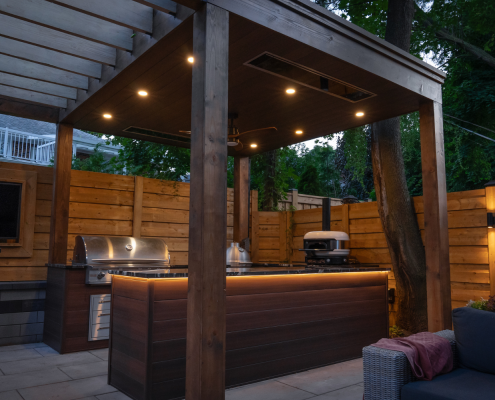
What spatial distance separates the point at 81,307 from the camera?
4.52 metres

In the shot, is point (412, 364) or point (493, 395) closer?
point (493, 395)

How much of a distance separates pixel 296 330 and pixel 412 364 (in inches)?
67.9

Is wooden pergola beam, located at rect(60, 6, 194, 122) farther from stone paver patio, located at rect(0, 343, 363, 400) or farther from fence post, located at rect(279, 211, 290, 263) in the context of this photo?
fence post, located at rect(279, 211, 290, 263)

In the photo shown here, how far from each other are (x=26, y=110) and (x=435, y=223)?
4.54m

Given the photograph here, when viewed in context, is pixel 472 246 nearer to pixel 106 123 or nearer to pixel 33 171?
pixel 106 123

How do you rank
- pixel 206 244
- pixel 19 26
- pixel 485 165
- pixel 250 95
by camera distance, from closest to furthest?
pixel 206 244
pixel 19 26
pixel 250 95
pixel 485 165


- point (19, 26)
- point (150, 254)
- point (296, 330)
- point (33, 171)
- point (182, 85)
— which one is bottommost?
point (296, 330)

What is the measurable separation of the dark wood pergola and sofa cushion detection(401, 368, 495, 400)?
3.36ft

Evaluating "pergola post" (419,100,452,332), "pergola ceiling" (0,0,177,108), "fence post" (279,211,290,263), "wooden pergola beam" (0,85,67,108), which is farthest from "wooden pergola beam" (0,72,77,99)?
"pergola post" (419,100,452,332)

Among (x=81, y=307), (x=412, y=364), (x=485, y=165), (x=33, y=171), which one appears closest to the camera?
(x=412, y=364)

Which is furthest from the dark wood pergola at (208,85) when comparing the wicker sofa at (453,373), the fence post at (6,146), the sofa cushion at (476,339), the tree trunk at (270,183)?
the fence post at (6,146)

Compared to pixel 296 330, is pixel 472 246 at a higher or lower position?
higher

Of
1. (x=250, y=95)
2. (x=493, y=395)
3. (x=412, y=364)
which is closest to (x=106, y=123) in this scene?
(x=250, y=95)

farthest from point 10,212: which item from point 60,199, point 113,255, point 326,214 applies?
point 326,214
